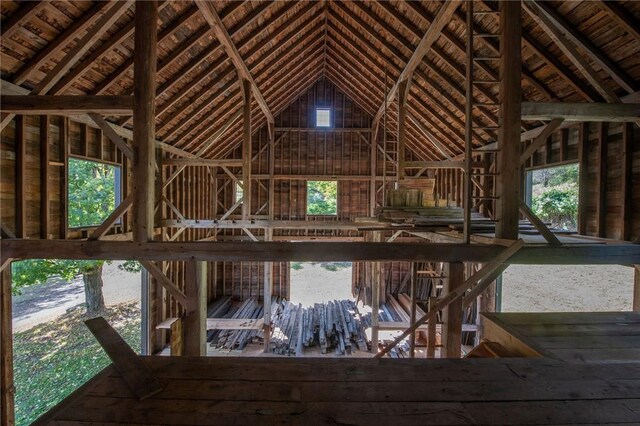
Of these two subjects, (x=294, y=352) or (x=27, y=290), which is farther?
(x=27, y=290)

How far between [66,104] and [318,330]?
Result: 11900 millimetres

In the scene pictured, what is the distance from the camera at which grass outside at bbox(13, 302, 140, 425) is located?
941 cm

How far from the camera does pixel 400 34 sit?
825cm

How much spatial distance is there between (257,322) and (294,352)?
→ 197cm

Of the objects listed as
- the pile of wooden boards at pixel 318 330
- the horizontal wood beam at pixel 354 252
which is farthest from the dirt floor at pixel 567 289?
the horizontal wood beam at pixel 354 252

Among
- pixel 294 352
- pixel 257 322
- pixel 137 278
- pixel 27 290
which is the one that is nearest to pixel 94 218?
pixel 257 322

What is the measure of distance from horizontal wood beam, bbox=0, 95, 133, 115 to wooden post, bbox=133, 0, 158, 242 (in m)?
0.28

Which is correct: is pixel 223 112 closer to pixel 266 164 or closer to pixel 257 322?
pixel 266 164

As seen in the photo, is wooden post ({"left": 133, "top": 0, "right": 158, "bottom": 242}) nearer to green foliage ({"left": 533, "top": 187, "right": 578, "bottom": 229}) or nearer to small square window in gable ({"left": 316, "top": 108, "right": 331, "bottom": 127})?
small square window in gable ({"left": 316, "top": 108, "right": 331, "bottom": 127})

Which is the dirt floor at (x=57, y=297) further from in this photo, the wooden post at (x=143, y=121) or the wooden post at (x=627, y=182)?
the wooden post at (x=627, y=182)

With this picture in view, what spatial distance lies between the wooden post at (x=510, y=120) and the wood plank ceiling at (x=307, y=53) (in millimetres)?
1601

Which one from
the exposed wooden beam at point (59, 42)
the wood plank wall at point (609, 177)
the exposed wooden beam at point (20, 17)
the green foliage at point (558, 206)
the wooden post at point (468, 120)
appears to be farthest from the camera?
the green foliage at point (558, 206)

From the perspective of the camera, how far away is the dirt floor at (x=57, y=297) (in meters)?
13.9

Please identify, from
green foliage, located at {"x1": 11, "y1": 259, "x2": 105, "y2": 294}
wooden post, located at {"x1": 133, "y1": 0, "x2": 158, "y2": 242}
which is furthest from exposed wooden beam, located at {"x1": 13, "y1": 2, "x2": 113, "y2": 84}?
green foliage, located at {"x1": 11, "y1": 259, "x2": 105, "y2": 294}
